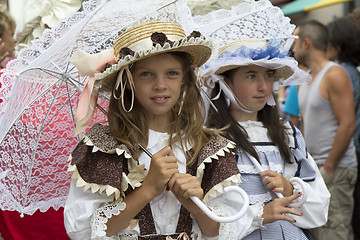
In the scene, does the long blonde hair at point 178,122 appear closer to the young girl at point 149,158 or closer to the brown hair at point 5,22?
the young girl at point 149,158

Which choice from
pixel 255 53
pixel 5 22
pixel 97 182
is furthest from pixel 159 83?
pixel 5 22

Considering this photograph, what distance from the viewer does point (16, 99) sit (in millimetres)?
2408

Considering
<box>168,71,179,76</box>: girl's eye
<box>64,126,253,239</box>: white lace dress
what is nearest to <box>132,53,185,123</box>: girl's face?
<box>168,71,179,76</box>: girl's eye

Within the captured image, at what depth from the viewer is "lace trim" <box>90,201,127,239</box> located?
7.09 feet

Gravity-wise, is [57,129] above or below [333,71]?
above

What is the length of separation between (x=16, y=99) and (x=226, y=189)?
1.04 meters

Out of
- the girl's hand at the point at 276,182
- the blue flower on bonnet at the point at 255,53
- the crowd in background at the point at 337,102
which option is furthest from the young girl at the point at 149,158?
the crowd in background at the point at 337,102

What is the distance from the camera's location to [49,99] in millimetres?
2531

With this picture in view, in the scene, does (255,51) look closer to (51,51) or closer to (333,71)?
(51,51)

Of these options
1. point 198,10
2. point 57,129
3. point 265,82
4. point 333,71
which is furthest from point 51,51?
point 333,71

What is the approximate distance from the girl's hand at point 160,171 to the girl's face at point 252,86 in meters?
0.81

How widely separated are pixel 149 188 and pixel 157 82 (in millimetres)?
455

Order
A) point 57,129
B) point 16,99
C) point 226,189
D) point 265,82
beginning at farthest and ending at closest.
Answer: point 265,82 < point 57,129 < point 16,99 < point 226,189

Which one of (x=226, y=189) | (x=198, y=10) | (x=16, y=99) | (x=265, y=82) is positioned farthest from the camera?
(x=198, y=10)
